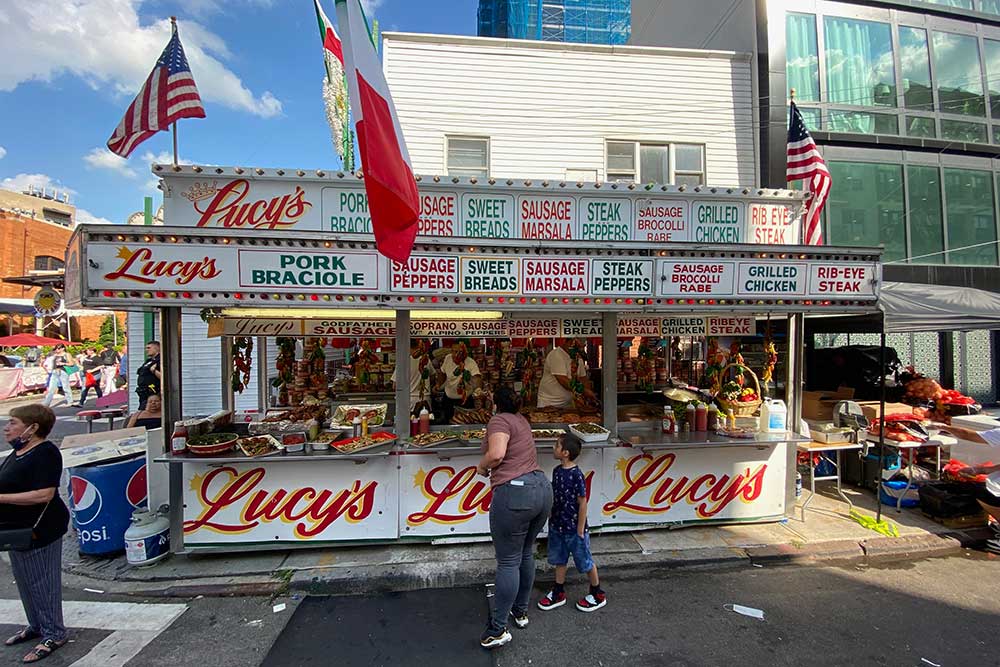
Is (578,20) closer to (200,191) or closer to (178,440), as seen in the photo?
(200,191)

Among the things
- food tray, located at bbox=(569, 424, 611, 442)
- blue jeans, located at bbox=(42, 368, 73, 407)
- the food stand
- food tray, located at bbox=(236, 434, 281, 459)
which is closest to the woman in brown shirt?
the food stand

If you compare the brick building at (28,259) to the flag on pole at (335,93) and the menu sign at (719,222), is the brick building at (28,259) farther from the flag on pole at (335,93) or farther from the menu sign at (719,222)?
the menu sign at (719,222)

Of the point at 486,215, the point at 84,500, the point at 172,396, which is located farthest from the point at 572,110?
the point at 84,500

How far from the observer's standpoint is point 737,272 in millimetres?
5016

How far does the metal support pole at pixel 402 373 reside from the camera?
5.13 metres

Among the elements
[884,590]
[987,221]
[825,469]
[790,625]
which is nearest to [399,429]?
[790,625]

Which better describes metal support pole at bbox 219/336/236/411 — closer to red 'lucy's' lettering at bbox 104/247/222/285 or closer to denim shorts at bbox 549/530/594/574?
red 'lucy's' lettering at bbox 104/247/222/285

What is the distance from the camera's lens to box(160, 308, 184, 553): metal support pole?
15.6 feet

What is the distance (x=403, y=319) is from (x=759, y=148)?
9495 millimetres

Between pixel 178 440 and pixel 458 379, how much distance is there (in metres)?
3.61

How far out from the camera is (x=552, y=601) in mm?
3963

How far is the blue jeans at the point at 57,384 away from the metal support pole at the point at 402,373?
636 inches

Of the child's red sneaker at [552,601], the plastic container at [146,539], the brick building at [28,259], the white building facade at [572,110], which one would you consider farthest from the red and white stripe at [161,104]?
the brick building at [28,259]

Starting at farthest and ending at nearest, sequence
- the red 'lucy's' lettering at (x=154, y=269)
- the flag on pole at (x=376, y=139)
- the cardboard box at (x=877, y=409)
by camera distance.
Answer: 1. the cardboard box at (x=877, y=409)
2. the red 'lucy's' lettering at (x=154, y=269)
3. the flag on pole at (x=376, y=139)
